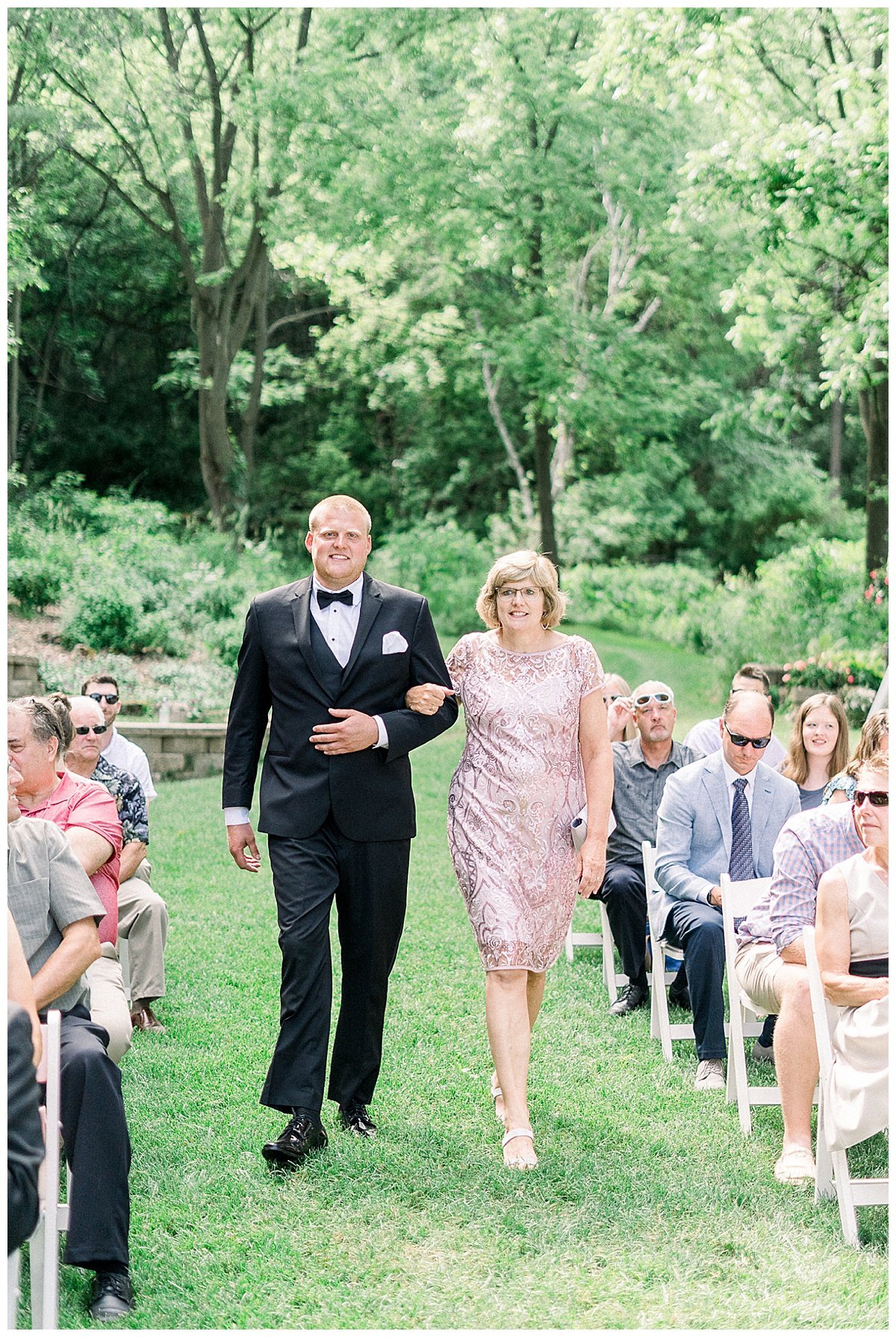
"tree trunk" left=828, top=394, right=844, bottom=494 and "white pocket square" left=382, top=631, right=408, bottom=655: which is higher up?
"tree trunk" left=828, top=394, right=844, bottom=494

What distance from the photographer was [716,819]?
561cm

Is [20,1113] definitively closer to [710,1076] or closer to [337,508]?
[337,508]

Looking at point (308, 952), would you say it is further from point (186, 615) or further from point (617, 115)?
point (617, 115)

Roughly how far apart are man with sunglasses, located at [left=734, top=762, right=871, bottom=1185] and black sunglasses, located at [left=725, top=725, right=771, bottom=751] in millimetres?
1154

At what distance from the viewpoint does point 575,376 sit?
74.0 feet

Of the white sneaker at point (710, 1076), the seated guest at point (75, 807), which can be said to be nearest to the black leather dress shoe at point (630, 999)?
the white sneaker at point (710, 1076)

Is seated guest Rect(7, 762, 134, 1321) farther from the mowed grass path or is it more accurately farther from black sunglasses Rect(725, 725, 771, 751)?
black sunglasses Rect(725, 725, 771, 751)

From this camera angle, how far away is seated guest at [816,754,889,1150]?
12.0 feet

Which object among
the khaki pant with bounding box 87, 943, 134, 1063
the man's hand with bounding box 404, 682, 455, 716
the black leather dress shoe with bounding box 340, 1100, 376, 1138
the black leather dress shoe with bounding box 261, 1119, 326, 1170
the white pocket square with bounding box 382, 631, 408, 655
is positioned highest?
the white pocket square with bounding box 382, 631, 408, 655

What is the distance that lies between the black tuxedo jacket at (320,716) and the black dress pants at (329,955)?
7 centimetres

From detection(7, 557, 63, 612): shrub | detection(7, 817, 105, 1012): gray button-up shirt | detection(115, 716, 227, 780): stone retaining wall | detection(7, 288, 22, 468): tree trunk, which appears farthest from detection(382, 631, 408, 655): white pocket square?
detection(7, 288, 22, 468): tree trunk

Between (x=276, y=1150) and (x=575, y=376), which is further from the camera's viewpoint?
(x=575, y=376)

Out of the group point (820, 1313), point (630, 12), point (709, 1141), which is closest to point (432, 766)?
point (630, 12)

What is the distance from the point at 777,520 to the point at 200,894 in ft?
87.8
